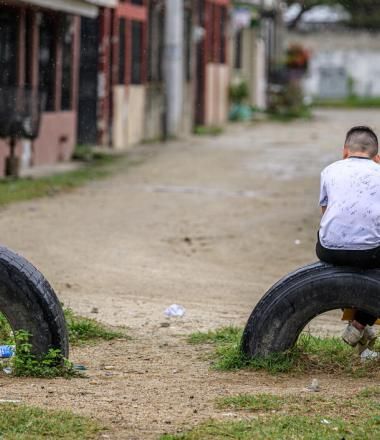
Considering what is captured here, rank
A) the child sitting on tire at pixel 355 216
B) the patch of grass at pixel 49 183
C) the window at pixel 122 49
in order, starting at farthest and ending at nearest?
the window at pixel 122 49 → the patch of grass at pixel 49 183 → the child sitting on tire at pixel 355 216

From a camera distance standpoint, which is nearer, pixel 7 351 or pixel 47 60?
pixel 7 351

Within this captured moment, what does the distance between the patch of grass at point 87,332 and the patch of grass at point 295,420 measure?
188 centimetres

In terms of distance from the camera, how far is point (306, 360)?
7.02 meters

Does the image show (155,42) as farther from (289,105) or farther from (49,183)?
(289,105)

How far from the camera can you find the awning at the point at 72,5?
17.0 m

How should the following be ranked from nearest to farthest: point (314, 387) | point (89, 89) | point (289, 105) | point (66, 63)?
point (314, 387) → point (66, 63) → point (89, 89) → point (289, 105)

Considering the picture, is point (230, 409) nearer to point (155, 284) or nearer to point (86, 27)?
point (155, 284)

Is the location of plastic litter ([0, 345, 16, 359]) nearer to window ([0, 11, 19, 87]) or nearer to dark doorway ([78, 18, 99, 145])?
window ([0, 11, 19, 87])

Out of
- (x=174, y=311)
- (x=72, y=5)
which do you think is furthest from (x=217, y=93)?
(x=174, y=311)

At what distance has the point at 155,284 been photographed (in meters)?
10.0

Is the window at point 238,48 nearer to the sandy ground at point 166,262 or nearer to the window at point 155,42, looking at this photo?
the window at point 155,42

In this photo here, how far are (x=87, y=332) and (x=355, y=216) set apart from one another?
2075mm

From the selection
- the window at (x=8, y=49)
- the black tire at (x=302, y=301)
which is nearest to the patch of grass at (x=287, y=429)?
the black tire at (x=302, y=301)

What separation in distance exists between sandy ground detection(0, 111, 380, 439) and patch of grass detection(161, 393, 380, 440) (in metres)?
0.16
